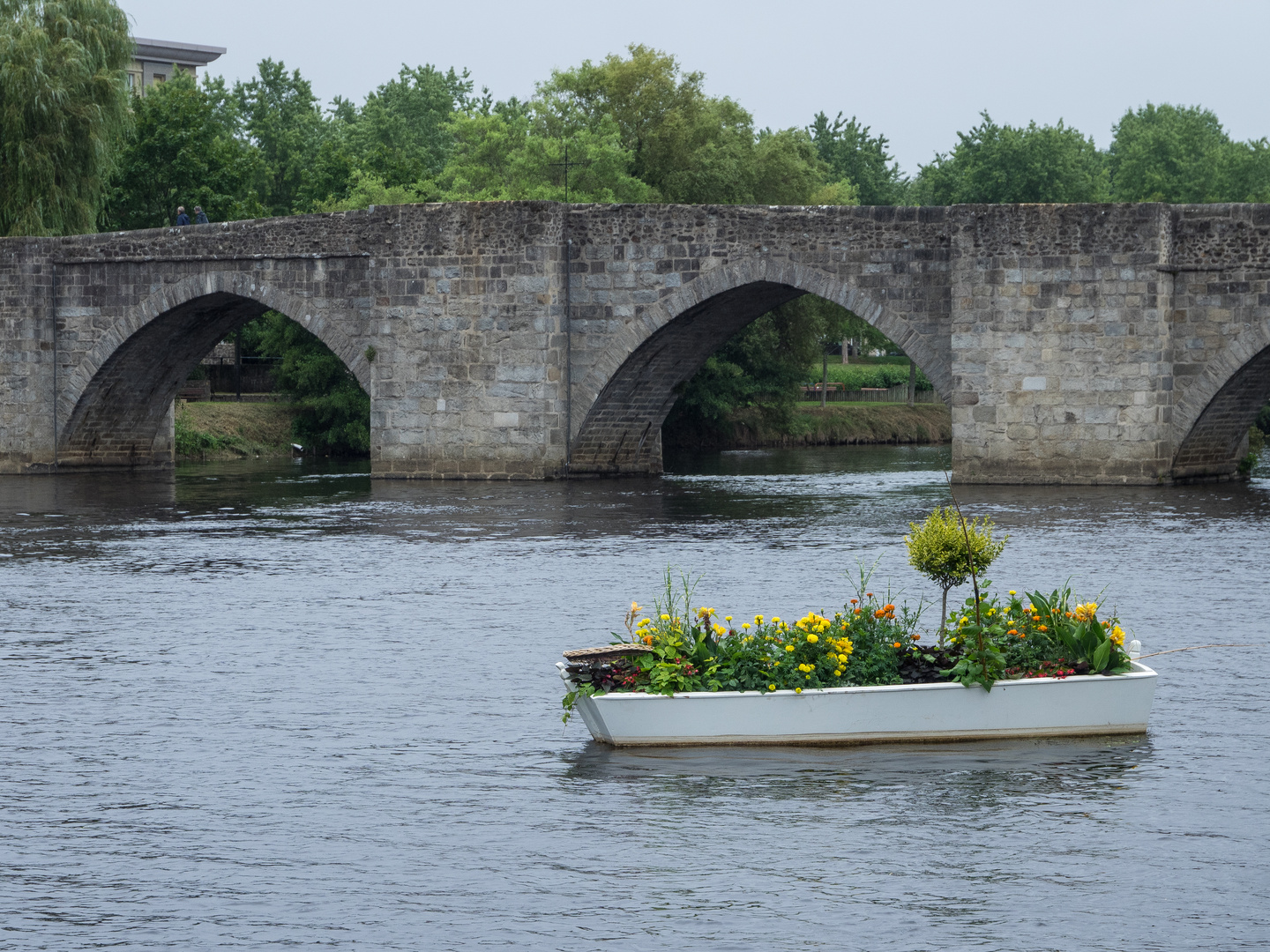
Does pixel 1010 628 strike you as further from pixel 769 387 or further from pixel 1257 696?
pixel 769 387

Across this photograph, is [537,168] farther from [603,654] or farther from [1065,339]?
[603,654]

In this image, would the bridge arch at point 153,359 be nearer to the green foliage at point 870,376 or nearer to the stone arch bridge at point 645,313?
the stone arch bridge at point 645,313

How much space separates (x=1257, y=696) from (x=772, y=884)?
529 centimetres

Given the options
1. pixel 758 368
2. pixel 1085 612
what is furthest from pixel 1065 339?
pixel 758 368

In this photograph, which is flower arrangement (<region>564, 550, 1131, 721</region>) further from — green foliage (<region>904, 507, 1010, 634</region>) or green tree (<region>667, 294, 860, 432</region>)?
green tree (<region>667, 294, 860, 432</region>)

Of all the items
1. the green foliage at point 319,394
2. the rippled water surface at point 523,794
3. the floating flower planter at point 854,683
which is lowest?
the rippled water surface at point 523,794

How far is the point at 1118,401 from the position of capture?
94.9 ft

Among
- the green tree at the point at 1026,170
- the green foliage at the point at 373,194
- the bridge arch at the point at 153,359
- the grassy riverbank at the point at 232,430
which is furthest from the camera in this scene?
the green tree at the point at 1026,170

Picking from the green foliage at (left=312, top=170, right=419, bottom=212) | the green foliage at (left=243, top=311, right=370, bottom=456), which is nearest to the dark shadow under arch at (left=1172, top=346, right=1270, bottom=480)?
the green foliage at (left=243, top=311, right=370, bottom=456)

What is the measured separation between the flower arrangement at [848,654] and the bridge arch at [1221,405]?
1855 centimetres

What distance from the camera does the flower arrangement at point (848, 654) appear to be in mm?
10766

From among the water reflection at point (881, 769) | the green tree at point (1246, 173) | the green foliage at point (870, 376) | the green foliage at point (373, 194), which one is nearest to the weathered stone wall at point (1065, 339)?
the water reflection at point (881, 769)

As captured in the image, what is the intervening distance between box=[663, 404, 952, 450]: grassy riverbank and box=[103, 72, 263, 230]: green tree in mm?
15356

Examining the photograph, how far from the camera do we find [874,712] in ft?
35.6
